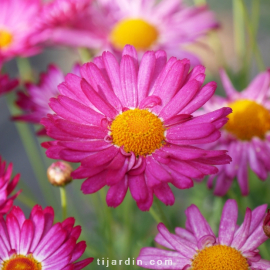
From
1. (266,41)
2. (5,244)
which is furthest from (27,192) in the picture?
(266,41)

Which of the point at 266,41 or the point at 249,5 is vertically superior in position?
the point at 249,5

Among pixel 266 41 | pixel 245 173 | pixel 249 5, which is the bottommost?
pixel 245 173

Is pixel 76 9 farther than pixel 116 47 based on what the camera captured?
A: No

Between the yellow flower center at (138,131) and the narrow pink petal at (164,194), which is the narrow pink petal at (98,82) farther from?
the narrow pink petal at (164,194)

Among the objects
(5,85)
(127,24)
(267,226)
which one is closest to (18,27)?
(127,24)

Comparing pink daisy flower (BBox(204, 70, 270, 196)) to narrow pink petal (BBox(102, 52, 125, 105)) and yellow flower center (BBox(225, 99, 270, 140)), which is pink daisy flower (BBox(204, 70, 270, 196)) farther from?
narrow pink petal (BBox(102, 52, 125, 105))

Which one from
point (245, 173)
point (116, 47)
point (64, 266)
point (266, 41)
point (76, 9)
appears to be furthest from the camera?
point (266, 41)

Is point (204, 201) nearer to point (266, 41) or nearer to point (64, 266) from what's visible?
point (64, 266)

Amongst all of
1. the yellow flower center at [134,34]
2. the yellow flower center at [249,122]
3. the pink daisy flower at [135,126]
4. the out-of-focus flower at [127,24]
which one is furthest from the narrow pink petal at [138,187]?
the yellow flower center at [134,34]
